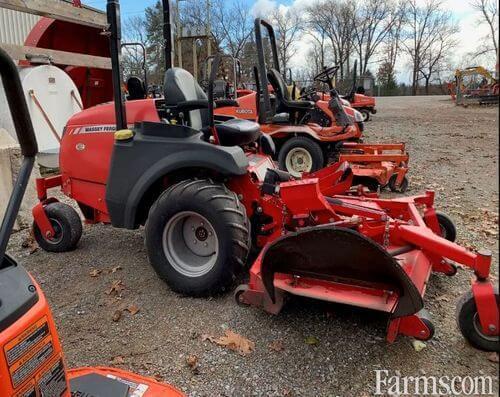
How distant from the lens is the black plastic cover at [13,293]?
1203 millimetres

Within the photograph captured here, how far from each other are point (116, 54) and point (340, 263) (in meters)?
2.39

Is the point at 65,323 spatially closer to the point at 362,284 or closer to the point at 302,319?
the point at 302,319

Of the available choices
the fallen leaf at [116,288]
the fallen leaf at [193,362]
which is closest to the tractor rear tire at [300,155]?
the fallen leaf at [116,288]

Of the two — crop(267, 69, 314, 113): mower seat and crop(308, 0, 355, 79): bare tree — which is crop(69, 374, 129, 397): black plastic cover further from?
crop(308, 0, 355, 79): bare tree

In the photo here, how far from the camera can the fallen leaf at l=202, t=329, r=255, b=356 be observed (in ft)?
8.61

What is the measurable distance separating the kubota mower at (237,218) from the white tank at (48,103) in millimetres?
3584

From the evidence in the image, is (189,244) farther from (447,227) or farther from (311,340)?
(447,227)

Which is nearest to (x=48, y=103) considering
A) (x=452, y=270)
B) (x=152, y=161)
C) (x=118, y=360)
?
(x=152, y=161)

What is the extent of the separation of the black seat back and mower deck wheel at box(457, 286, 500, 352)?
251 centimetres

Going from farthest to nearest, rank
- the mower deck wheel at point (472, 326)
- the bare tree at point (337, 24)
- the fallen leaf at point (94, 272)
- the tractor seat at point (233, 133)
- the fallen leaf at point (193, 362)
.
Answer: the bare tree at point (337, 24)
the fallen leaf at point (94, 272)
the tractor seat at point (233, 133)
the fallen leaf at point (193, 362)
the mower deck wheel at point (472, 326)

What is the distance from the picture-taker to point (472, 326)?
2391mm

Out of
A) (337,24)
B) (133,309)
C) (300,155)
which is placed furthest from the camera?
(337,24)

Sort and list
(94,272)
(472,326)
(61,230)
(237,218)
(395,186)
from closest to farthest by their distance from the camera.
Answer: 1. (472,326)
2. (237,218)
3. (94,272)
4. (61,230)
5. (395,186)

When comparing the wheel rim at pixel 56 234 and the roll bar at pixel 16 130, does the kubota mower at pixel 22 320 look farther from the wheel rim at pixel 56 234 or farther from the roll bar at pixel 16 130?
the wheel rim at pixel 56 234
